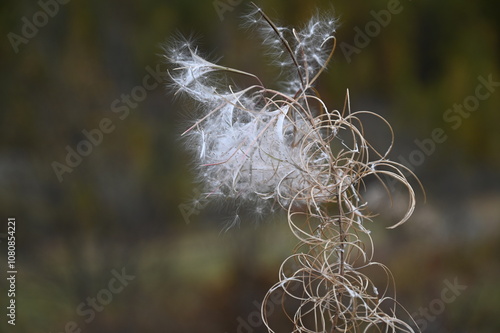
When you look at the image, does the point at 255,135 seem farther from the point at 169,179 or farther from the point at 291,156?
the point at 169,179

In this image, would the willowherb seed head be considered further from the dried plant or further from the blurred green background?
the blurred green background

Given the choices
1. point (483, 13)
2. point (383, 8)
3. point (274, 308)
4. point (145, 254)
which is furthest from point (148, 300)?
point (483, 13)

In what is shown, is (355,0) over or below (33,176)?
over

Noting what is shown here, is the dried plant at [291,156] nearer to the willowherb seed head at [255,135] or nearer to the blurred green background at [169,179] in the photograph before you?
the willowherb seed head at [255,135]

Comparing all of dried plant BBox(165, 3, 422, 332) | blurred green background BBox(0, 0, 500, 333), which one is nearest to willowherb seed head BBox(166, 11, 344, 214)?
dried plant BBox(165, 3, 422, 332)

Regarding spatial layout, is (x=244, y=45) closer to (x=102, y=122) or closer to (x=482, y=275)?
(x=102, y=122)

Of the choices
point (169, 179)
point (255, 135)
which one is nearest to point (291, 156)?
point (255, 135)

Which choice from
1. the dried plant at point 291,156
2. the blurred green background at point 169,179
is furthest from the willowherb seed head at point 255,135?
the blurred green background at point 169,179

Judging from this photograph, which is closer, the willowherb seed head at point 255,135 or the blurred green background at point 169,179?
the willowherb seed head at point 255,135

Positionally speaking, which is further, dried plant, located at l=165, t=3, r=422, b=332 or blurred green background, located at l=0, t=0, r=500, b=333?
blurred green background, located at l=0, t=0, r=500, b=333
